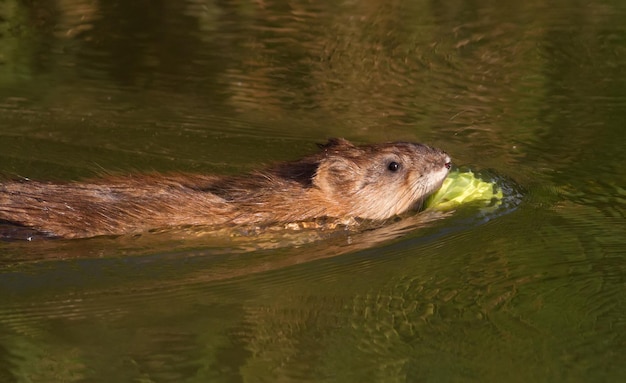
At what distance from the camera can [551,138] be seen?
7.98 metres

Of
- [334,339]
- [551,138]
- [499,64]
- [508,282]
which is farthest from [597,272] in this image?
[499,64]

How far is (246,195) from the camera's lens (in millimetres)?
6762

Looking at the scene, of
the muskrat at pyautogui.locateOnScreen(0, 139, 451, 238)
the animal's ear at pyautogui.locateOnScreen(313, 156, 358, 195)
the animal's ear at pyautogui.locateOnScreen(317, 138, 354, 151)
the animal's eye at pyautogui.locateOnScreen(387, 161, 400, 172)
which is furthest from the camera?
the animal's ear at pyautogui.locateOnScreen(317, 138, 354, 151)

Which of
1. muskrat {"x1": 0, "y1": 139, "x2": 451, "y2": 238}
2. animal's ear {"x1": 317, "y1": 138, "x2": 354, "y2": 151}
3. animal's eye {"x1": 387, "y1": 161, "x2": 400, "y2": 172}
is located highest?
animal's ear {"x1": 317, "y1": 138, "x2": 354, "y2": 151}

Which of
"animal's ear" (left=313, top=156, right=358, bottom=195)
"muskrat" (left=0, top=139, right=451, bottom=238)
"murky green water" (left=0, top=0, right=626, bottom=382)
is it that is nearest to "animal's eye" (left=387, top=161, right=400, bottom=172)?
"muskrat" (left=0, top=139, right=451, bottom=238)

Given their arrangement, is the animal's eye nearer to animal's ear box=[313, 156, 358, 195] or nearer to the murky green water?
animal's ear box=[313, 156, 358, 195]

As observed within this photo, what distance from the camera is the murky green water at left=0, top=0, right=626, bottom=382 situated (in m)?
4.94

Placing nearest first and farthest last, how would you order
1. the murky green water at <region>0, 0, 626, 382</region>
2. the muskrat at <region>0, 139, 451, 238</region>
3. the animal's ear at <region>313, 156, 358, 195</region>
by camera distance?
the murky green water at <region>0, 0, 626, 382</region>
the muskrat at <region>0, 139, 451, 238</region>
the animal's ear at <region>313, 156, 358, 195</region>

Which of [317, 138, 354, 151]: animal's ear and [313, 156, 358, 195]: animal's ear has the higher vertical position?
[317, 138, 354, 151]: animal's ear

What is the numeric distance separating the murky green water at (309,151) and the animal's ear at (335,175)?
0.37 metres

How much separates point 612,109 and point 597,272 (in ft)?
9.31

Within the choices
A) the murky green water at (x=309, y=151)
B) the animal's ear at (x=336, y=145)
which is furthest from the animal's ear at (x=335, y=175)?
the murky green water at (x=309, y=151)

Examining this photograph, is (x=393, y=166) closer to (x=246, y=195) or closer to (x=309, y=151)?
(x=246, y=195)

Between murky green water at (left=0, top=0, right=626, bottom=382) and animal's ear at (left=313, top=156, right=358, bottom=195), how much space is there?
1.20 ft
